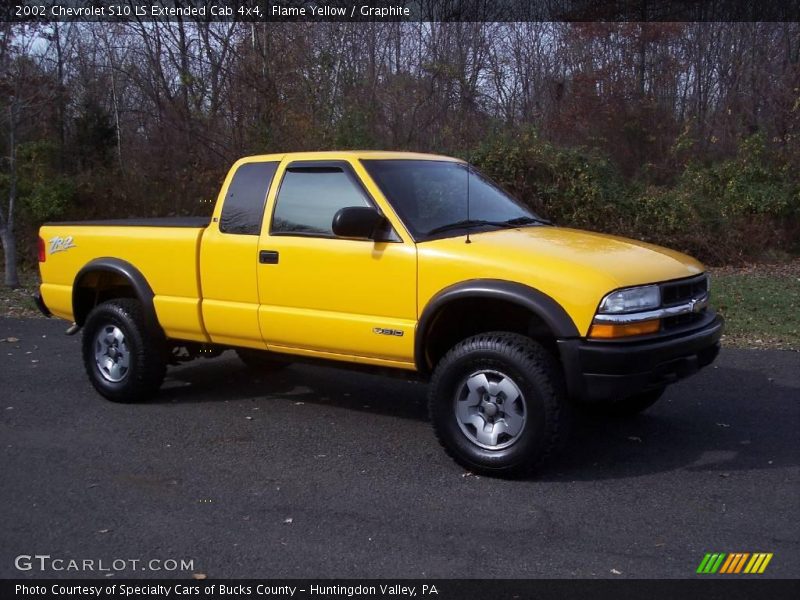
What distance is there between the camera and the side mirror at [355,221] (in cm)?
534

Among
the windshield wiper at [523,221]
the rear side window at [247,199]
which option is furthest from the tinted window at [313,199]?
the windshield wiper at [523,221]

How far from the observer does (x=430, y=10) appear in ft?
76.1

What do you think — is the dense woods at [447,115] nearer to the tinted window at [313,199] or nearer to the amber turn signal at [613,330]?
the tinted window at [313,199]

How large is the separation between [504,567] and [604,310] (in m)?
1.58

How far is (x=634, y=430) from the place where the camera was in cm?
604

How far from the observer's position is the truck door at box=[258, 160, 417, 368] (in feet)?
17.7

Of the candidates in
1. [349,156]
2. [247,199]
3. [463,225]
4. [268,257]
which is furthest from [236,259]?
[463,225]

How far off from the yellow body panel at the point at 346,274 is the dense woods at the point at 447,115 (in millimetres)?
9267

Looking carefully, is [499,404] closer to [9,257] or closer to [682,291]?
[682,291]

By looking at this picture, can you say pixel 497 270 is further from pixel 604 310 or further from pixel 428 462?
pixel 428 462

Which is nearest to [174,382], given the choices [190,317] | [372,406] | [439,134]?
[190,317]

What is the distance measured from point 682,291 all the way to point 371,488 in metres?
2.24
